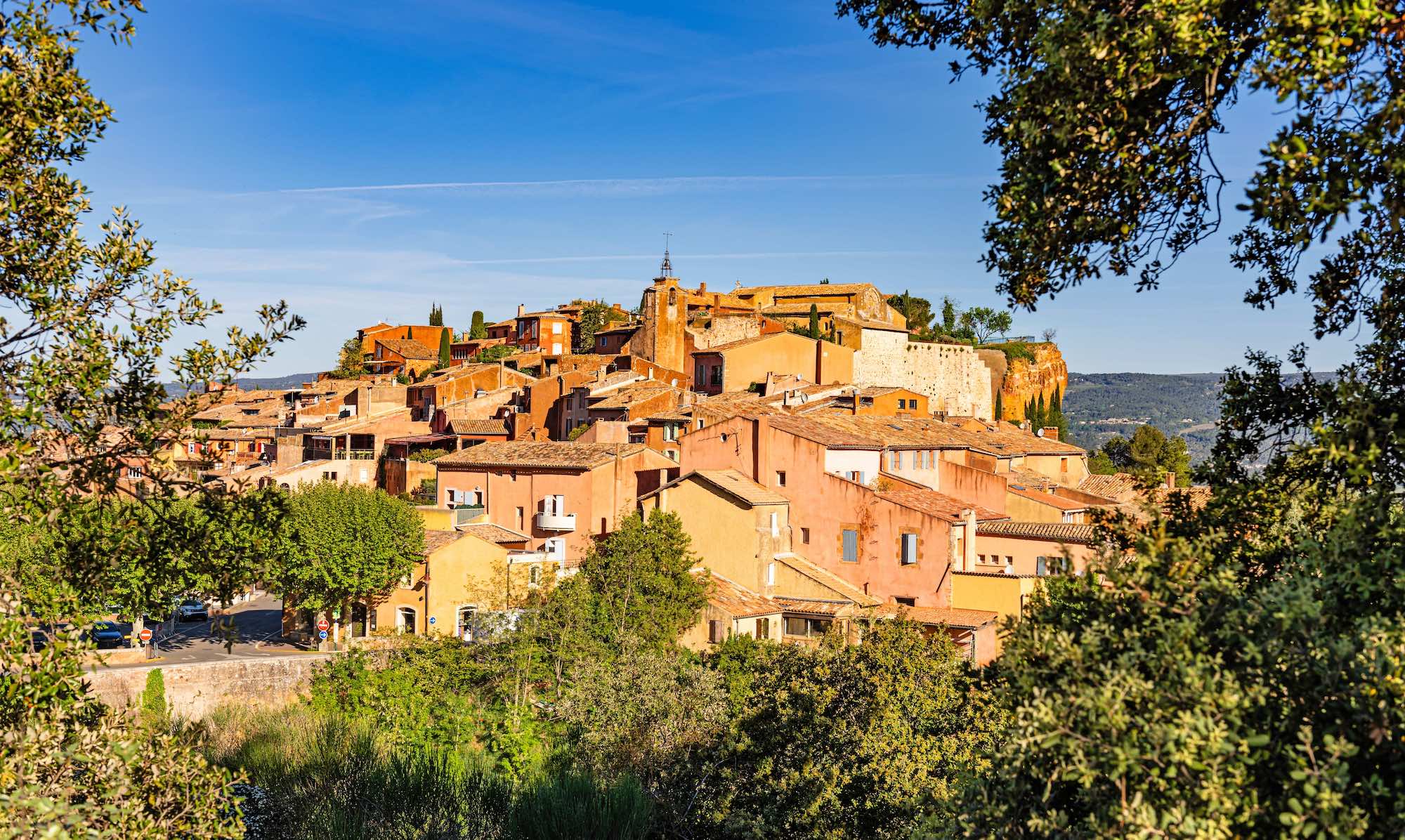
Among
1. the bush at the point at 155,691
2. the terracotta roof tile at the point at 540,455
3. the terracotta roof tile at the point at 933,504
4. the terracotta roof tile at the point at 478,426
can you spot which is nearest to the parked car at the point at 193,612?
the terracotta roof tile at the point at 540,455

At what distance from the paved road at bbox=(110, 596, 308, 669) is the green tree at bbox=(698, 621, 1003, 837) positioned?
1670cm

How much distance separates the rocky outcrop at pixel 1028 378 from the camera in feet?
271

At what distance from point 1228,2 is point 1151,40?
0.63 m

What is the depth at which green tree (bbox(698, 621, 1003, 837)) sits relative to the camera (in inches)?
695

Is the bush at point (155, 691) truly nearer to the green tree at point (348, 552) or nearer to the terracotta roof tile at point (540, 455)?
Answer: the green tree at point (348, 552)

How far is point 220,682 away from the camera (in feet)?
90.7

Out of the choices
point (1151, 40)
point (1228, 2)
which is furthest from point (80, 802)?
point (1228, 2)

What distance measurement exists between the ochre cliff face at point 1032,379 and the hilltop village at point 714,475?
1831 cm

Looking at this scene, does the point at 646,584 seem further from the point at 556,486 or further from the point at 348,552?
the point at 348,552

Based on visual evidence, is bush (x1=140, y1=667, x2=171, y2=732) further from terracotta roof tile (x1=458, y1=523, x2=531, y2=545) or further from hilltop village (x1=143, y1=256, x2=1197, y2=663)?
terracotta roof tile (x1=458, y1=523, x2=531, y2=545)

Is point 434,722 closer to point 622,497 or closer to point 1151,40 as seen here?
point 622,497

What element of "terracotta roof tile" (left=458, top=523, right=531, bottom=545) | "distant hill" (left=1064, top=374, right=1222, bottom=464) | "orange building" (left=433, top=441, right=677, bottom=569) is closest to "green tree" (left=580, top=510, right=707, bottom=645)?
"orange building" (left=433, top=441, right=677, bottom=569)

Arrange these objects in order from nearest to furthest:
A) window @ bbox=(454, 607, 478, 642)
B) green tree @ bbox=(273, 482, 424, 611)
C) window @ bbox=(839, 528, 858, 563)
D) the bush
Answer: the bush → window @ bbox=(454, 607, 478, 642) → green tree @ bbox=(273, 482, 424, 611) → window @ bbox=(839, 528, 858, 563)

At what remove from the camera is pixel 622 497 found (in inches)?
1583
